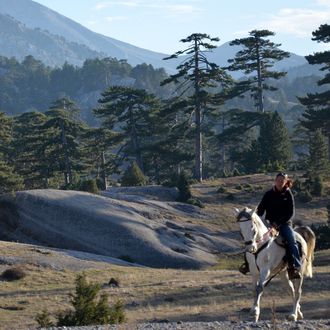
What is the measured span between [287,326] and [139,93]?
2256 inches

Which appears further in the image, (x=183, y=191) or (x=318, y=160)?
(x=318, y=160)

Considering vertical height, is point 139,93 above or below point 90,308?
above

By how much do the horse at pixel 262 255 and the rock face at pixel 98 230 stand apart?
26701 mm

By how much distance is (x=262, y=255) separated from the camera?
1352 centimetres

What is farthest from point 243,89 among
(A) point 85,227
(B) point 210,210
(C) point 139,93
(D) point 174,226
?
(A) point 85,227

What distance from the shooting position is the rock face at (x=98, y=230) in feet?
139

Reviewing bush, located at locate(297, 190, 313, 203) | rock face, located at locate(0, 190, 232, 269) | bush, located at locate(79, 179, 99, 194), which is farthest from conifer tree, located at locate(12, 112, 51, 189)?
bush, located at locate(297, 190, 313, 203)

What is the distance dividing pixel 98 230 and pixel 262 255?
3175 cm

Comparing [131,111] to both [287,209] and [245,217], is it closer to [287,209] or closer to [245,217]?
[287,209]

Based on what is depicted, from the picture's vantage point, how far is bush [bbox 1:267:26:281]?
30263 mm

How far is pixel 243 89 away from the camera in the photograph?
67.7 meters

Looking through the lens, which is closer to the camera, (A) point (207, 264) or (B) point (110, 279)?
(B) point (110, 279)

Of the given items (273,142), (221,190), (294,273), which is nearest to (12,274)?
(294,273)

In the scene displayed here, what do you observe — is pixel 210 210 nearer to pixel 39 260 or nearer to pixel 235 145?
pixel 39 260
